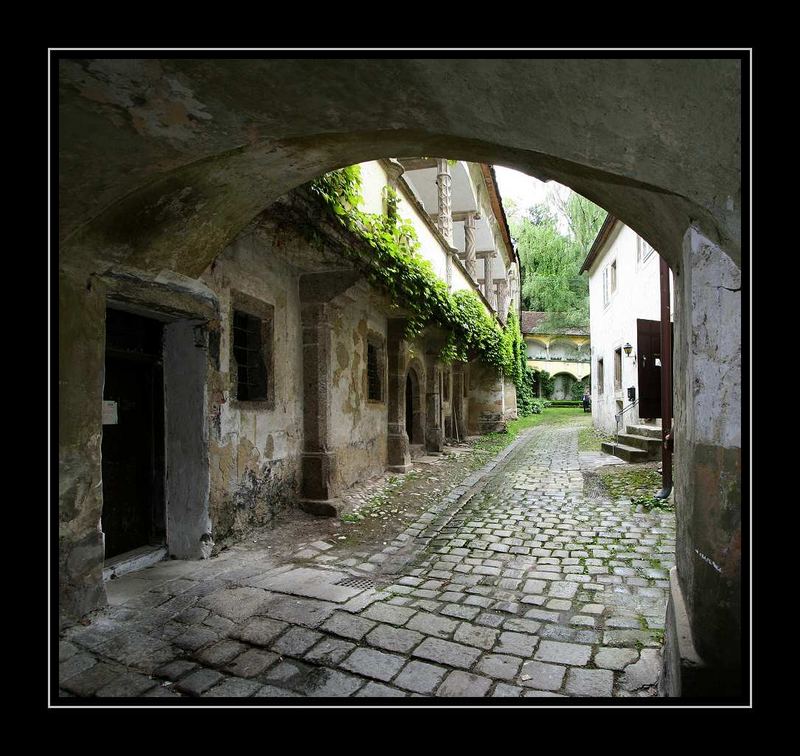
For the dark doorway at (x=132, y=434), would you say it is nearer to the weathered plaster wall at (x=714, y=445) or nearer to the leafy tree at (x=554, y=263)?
the weathered plaster wall at (x=714, y=445)

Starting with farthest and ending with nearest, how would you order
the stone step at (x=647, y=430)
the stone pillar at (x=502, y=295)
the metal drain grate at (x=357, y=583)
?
the stone pillar at (x=502, y=295) → the stone step at (x=647, y=430) → the metal drain grate at (x=357, y=583)

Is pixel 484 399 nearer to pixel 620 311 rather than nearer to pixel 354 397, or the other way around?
pixel 620 311

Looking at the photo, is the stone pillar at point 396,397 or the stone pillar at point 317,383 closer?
the stone pillar at point 317,383

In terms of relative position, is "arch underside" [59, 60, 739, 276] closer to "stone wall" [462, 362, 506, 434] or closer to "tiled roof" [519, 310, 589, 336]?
"stone wall" [462, 362, 506, 434]

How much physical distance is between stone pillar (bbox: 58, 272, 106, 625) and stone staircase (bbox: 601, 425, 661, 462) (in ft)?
31.4

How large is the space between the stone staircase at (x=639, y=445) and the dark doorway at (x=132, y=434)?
8932 millimetres

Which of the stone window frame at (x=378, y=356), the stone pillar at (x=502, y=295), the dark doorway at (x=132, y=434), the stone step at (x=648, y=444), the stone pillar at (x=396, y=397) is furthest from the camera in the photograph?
the stone pillar at (x=502, y=295)

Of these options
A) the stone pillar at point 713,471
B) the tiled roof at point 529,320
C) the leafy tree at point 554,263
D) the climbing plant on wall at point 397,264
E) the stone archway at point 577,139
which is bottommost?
the stone pillar at point 713,471

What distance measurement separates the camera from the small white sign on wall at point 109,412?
4.06 metres

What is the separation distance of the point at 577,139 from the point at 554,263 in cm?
3193

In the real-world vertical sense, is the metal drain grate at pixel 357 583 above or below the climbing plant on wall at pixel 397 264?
below

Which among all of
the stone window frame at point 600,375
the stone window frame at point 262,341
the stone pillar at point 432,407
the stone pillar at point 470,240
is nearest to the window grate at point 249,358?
the stone window frame at point 262,341
